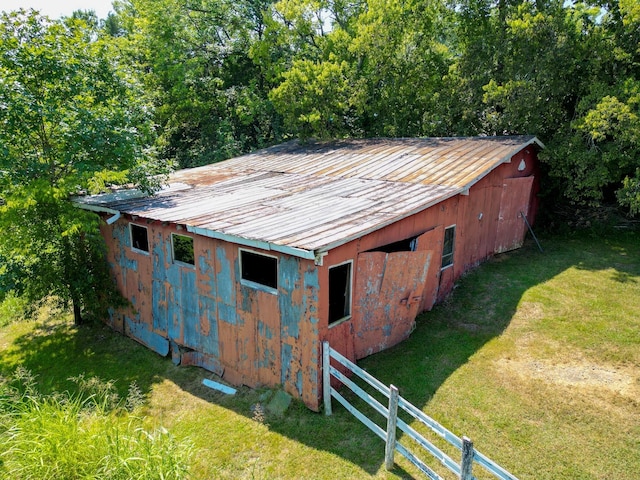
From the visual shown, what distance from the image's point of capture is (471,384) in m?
7.36

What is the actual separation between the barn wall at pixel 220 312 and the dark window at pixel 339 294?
3.13ft

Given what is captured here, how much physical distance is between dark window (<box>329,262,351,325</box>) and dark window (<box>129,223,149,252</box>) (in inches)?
172

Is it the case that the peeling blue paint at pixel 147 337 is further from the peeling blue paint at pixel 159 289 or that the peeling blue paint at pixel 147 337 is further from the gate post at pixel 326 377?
the gate post at pixel 326 377

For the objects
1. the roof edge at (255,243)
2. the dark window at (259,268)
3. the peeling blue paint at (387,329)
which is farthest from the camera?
the peeling blue paint at (387,329)

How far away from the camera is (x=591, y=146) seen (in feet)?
44.4

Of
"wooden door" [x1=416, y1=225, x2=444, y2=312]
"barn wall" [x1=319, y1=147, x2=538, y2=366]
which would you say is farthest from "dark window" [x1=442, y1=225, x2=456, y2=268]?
"wooden door" [x1=416, y1=225, x2=444, y2=312]

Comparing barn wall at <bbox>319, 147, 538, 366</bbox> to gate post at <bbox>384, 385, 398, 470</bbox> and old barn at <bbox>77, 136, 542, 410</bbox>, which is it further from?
gate post at <bbox>384, 385, 398, 470</bbox>

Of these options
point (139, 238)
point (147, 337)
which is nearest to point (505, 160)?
point (139, 238)

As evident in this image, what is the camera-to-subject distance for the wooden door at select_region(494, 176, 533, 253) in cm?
1291

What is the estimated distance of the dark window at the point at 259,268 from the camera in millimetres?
7285

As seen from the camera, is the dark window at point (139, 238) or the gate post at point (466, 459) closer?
the gate post at point (466, 459)

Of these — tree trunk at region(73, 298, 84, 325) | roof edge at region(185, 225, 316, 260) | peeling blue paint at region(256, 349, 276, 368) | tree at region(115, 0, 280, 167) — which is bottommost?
tree trunk at region(73, 298, 84, 325)

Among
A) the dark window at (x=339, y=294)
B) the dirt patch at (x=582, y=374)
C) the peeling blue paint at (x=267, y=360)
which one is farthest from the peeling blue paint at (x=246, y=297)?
the dirt patch at (x=582, y=374)

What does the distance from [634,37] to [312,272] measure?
46.3 ft
